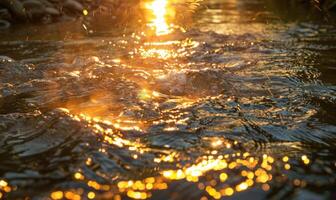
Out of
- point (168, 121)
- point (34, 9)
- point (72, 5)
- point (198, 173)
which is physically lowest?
point (72, 5)

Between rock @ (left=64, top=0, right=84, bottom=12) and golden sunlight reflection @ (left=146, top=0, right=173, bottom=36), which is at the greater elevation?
rock @ (left=64, top=0, right=84, bottom=12)

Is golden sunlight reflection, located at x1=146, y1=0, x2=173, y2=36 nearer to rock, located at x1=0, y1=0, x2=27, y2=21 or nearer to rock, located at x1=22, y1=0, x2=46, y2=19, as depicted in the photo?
rock, located at x1=22, y1=0, x2=46, y2=19

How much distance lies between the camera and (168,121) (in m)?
4.39

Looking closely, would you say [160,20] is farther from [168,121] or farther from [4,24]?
[168,121]

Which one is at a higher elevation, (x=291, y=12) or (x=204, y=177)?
(x=204, y=177)

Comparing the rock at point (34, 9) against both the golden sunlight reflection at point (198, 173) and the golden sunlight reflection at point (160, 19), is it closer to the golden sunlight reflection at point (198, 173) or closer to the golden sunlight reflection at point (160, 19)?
the golden sunlight reflection at point (160, 19)

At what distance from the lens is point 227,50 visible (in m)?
7.95

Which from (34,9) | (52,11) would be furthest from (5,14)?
(52,11)

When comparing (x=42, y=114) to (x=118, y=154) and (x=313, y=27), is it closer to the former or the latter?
(x=118, y=154)

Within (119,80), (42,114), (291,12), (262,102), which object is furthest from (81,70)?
(291,12)

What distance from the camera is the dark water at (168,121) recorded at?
3.27 meters

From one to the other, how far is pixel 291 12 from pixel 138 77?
9.66m

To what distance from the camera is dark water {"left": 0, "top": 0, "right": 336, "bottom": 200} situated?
3273 millimetres

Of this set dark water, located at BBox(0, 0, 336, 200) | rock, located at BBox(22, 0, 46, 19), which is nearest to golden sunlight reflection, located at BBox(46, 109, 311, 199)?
dark water, located at BBox(0, 0, 336, 200)
